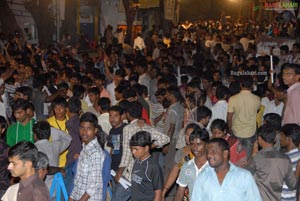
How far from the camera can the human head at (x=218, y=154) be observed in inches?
185

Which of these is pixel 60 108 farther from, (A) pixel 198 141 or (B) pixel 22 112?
(A) pixel 198 141

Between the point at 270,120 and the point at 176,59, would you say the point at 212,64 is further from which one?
the point at 270,120

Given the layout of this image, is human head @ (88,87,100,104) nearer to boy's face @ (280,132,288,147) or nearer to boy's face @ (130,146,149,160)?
boy's face @ (130,146,149,160)

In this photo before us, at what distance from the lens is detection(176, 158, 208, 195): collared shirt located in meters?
5.31

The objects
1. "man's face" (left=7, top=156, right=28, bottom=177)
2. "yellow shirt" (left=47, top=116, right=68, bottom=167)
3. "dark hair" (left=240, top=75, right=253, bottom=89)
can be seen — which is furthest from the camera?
"dark hair" (left=240, top=75, right=253, bottom=89)

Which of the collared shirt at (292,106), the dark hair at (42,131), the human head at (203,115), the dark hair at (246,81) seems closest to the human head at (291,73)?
the collared shirt at (292,106)

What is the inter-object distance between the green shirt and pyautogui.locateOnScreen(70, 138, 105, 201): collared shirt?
53.7 inches

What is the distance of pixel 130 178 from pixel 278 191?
5.51ft

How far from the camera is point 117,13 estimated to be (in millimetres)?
26703

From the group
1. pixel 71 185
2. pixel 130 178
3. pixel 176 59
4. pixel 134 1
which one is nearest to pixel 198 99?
pixel 130 178

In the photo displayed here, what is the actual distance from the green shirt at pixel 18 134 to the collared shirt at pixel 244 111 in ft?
10.3

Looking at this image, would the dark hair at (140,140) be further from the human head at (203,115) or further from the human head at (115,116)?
the human head at (203,115)

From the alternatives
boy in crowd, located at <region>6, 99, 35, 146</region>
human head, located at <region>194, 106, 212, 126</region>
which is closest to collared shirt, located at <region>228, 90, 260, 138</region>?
human head, located at <region>194, 106, 212, 126</region>


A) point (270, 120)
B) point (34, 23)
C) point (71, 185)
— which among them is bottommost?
A: point (71, 185)
